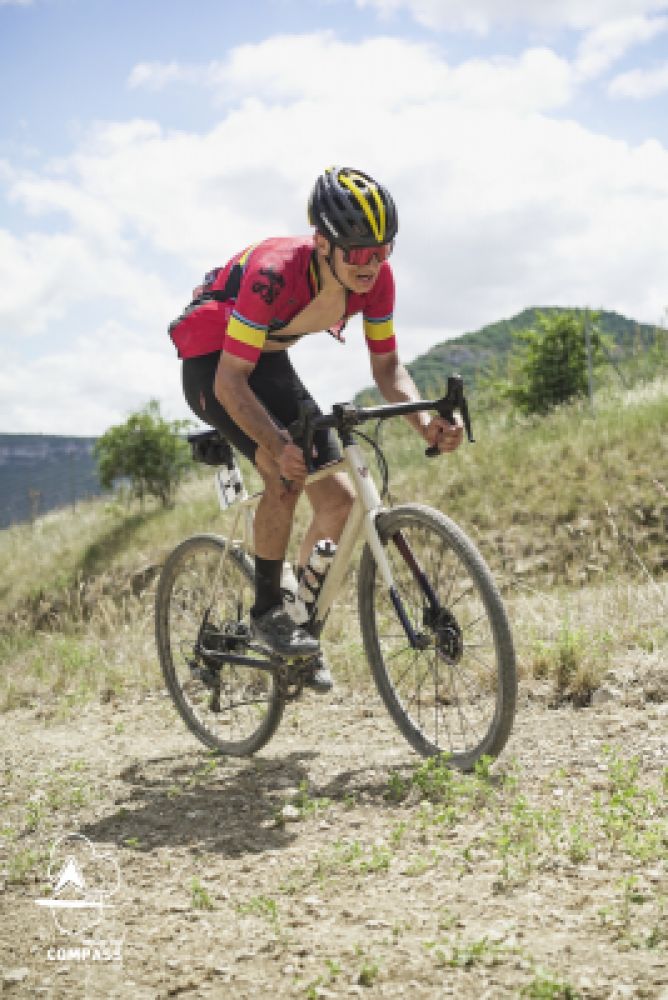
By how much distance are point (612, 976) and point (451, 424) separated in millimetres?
2135

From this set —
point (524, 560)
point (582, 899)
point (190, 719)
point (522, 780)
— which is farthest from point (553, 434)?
point (582, 899)

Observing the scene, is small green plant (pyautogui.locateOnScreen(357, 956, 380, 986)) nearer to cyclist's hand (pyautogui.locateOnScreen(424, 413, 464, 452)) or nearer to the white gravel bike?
the white gravel bike

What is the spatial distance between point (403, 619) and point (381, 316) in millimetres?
1405

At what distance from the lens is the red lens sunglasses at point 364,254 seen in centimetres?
377

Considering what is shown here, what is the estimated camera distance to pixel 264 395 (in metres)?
4.20

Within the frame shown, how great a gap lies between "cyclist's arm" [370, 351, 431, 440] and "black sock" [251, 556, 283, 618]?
35.0 inches

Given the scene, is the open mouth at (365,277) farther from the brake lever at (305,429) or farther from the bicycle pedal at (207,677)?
the bicycle pedal at (207,677)

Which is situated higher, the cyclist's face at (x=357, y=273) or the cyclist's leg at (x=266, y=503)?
the cyclist's face at (x=357, y=273)

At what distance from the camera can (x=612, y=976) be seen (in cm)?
214

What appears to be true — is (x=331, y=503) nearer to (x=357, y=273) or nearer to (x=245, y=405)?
(x=245, y=405)

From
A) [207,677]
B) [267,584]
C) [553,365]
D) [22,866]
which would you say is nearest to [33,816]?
[22,866]

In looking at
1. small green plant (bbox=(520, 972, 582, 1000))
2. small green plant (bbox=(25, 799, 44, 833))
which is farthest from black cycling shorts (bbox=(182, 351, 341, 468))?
small green plant (bbox=(520, 972, 582, 1000))

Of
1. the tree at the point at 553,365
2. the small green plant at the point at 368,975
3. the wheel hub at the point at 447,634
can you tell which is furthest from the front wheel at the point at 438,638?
the tree at the point at 553,365

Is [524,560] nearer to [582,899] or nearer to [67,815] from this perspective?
[67,815]
